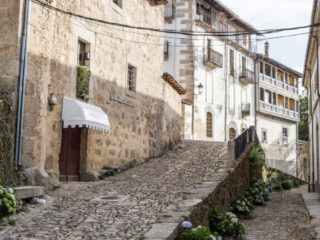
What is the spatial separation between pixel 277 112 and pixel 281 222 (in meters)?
23.4

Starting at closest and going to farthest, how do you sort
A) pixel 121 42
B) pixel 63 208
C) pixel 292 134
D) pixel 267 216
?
pixel 63 208 → pixel 267 216 → pixel 121 42 → pixel 292 134

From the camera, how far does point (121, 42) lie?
11.5 m

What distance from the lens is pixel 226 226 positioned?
6.97 meters

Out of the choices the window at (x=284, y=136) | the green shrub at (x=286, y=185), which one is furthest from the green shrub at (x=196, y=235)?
the window at (x=284, y=136)

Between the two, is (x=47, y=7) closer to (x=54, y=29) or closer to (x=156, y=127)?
(x=54, y=29)

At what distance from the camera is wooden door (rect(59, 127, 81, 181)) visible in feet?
31.2

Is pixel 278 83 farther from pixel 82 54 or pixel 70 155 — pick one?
pixel 70 155

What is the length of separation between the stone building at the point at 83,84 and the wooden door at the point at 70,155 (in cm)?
2

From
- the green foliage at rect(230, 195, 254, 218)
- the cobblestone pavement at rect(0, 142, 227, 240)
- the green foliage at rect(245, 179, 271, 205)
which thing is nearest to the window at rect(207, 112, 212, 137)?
the green foliage at rect(245, 179, 271, 205)

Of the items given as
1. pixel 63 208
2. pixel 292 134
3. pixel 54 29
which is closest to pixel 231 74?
pixel 292 134

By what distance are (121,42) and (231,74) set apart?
1494cm

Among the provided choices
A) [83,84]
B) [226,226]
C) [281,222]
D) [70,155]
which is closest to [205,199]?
[226,226]

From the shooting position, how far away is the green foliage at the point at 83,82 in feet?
31.0

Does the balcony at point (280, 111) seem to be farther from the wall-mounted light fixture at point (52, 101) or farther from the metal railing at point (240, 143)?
the wall-mounted light fixture at point (52, 101)
